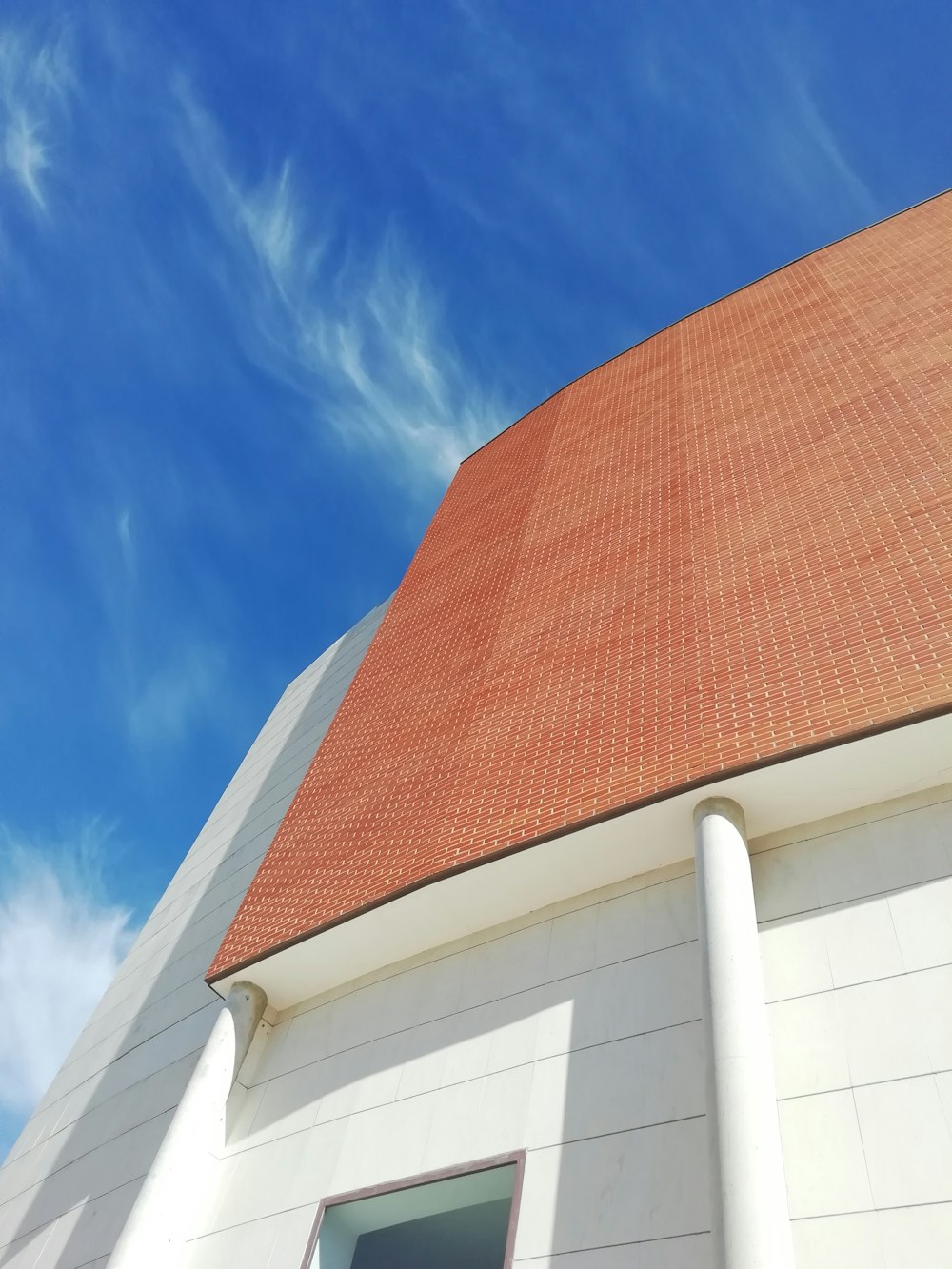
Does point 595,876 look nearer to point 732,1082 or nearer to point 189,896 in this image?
point 732,1082

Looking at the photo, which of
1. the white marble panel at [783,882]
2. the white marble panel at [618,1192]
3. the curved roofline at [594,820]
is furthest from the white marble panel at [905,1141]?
the curved roofline at [594,820]

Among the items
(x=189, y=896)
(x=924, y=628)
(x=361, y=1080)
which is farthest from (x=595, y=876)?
(x=189, y=896)

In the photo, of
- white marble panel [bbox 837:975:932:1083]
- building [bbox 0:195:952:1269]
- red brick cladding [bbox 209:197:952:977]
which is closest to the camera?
white marble panel [bbox 837:975:932:1083]

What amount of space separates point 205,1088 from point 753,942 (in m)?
5.20

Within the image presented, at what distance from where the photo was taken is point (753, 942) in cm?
599

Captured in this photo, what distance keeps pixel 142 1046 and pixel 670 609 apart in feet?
28.0

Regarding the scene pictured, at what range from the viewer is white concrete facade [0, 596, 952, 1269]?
523 cm

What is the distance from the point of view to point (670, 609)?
9.61 meters

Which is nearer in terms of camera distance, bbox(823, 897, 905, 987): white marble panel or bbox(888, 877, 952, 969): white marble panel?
bbox(888, 877, 952, 969): white marble panel

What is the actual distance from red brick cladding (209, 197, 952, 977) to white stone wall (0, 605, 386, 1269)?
2363 mm

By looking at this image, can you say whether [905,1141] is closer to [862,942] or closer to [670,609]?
[862,942]

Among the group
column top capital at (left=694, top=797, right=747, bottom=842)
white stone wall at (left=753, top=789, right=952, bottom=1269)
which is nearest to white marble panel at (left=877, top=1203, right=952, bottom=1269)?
white stone wall at (left=753, top=789, right=952, bottom=1269)

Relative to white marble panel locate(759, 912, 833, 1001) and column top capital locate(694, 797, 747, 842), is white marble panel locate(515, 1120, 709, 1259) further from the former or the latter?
column top capital locate(694, 797, 747, 842)

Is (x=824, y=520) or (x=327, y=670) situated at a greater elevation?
(x=327, y=670)
